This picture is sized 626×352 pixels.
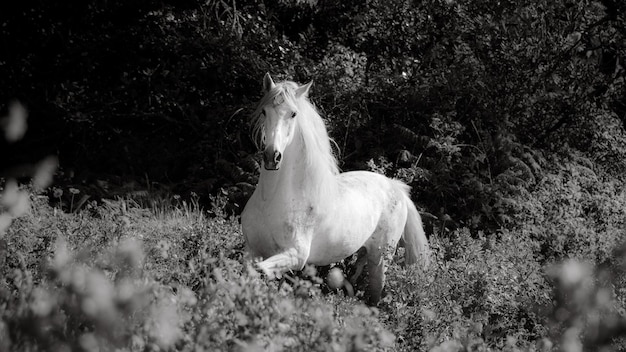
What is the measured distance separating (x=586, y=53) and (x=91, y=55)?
23.0 feet

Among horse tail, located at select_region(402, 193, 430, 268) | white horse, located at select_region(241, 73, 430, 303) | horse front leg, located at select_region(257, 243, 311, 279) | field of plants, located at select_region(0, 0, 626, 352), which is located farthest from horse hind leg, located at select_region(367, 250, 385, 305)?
field of plants, located at select_region(0, 0, 626, 352)

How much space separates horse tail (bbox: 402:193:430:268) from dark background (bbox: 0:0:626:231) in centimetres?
234

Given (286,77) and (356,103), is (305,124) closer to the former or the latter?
(286,77)

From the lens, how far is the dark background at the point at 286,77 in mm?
9477

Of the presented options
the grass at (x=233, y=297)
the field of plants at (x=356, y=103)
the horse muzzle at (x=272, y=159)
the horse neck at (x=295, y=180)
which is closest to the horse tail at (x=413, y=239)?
the grass at (x=233, y=297)

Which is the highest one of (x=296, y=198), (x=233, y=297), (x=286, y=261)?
(x=233, y=297)

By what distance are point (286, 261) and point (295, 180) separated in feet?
2.00

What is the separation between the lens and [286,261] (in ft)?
16.0

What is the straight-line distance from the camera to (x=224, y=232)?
6.40 m

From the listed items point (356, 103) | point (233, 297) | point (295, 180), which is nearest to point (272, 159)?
point (295, 180)

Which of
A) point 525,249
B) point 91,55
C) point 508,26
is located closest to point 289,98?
point 525,249

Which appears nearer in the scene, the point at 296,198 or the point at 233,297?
the point at 233,297

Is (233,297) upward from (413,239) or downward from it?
upward

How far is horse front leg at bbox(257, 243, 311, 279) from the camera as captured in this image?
15.3 ft
